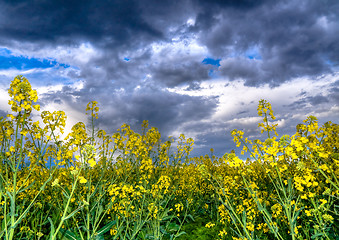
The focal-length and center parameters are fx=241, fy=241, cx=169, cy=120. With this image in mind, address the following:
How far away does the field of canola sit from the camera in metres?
2.97

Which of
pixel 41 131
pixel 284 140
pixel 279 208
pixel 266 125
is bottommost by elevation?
pixel 279 208

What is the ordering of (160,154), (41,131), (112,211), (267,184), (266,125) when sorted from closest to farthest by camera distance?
(41,131), (266,125), (112,211), (160,154), (267,184)

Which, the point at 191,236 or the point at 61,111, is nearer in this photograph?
the point at 61,111

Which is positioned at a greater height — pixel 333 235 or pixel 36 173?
pixel 36 173

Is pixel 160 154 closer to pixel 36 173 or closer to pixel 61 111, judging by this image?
pixel 36 173

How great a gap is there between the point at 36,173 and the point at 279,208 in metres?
4.89

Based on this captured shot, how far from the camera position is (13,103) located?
2.86 meters

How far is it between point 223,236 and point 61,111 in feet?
13.9

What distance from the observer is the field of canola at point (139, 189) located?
9.75 ft

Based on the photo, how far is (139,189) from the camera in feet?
16.1

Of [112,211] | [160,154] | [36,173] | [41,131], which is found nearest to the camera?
[41,131]

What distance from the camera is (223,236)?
530cm

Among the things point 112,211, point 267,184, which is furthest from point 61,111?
point 267,184

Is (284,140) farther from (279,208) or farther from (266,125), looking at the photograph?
(279,208)
